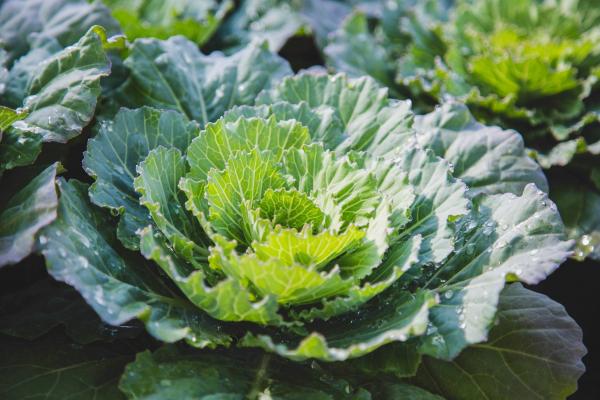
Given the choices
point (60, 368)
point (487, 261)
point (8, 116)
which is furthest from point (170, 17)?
point (487, 261)

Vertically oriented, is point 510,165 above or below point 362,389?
above

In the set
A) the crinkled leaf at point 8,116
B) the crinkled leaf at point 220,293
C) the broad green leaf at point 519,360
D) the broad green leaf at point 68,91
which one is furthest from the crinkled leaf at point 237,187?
the broad green leaf at point 519,360

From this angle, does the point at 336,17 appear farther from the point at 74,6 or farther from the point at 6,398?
the point at 6,398

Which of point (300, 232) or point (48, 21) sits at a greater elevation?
point (48, 21)

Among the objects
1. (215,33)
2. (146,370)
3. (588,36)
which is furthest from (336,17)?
(146,370)

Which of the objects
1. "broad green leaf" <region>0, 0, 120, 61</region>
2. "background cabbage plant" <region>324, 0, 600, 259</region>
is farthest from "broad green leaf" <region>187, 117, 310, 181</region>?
"background cabbage plant" <region>324, 0, 600, 259</region>

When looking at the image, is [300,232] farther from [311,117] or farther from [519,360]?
[519,360]

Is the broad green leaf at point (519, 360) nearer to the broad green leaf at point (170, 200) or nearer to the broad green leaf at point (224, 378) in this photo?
the broad green leaf at point (224, 378)
